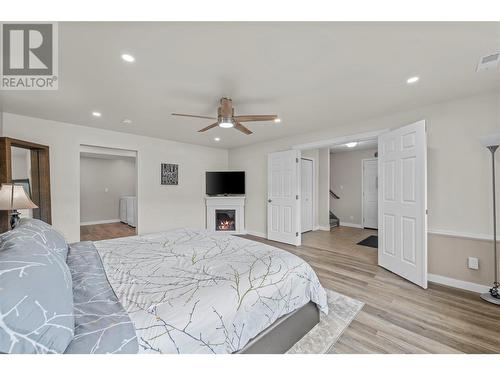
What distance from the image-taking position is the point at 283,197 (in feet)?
14.8

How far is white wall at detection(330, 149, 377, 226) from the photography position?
20.5 feet

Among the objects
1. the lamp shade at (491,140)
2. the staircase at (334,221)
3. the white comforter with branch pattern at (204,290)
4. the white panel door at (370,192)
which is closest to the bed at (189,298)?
the white comforter with branch pattern at (204,290)

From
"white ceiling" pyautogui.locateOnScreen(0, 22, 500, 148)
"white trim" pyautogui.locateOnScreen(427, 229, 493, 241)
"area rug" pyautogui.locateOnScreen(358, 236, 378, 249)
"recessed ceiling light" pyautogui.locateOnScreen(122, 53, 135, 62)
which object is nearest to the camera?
"white ceiling" pyautogui.locateOnScreen(0, 22, 500, 148)

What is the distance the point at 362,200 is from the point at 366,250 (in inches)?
101

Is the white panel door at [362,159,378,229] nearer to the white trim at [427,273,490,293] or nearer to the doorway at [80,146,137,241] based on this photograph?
the white trim at [427,273,490,293]

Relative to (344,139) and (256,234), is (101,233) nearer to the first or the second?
(256,234)

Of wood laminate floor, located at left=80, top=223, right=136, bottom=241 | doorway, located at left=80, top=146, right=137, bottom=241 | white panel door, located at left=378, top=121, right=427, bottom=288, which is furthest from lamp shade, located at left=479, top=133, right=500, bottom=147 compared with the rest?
doorway, located at left=80, top=146, right=137, bottom=241

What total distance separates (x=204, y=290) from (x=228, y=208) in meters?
4.22

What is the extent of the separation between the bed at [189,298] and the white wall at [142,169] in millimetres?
2018

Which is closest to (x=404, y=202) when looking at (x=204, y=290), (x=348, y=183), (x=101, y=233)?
(x=204, y=290)

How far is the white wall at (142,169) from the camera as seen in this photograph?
3.30 metres

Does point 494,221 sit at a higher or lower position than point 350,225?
higher

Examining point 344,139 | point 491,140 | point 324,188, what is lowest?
point 324,188

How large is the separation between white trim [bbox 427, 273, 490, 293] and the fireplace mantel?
12.3 ft
